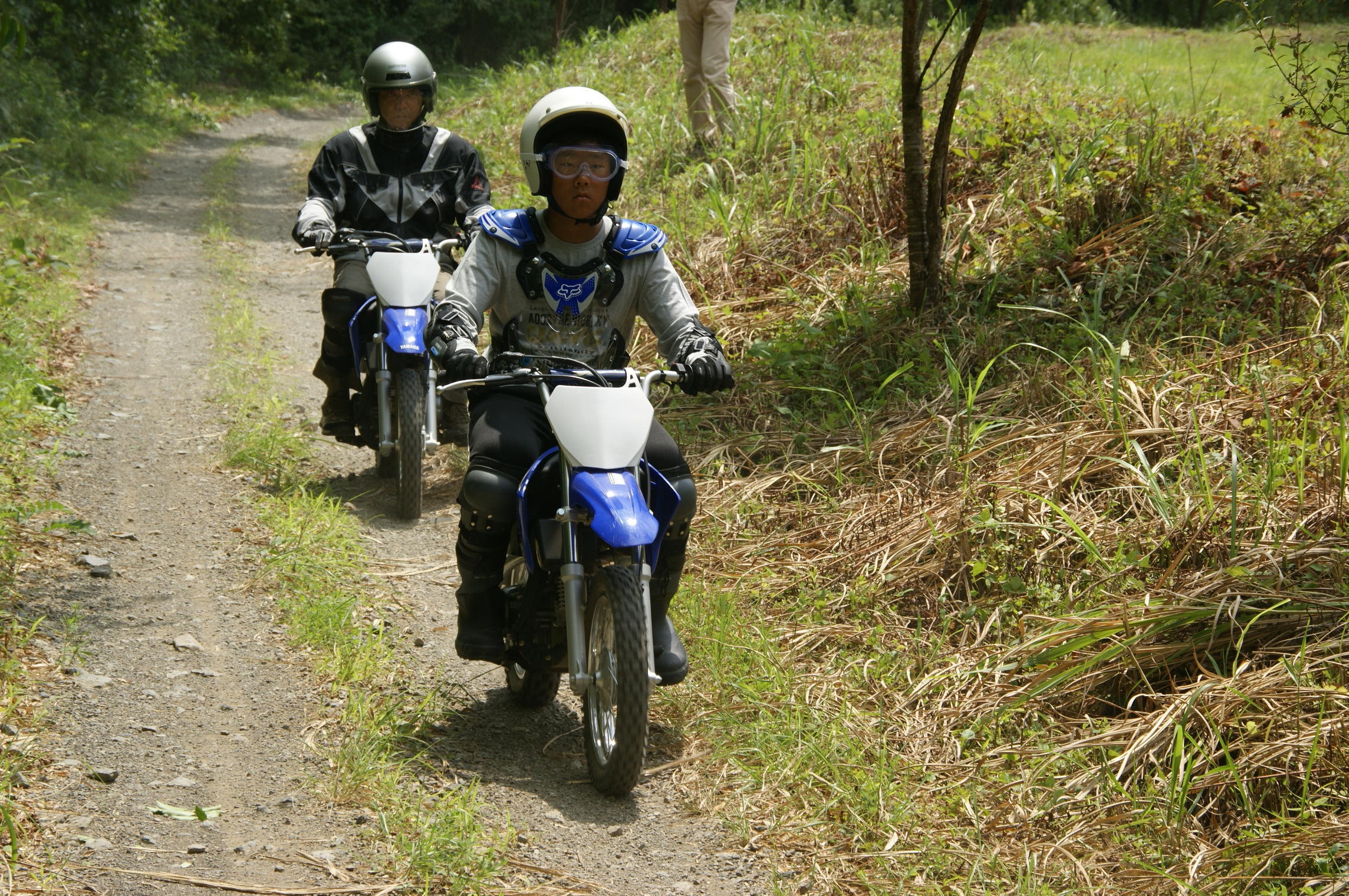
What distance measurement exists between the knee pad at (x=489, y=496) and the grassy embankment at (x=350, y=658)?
697 mm

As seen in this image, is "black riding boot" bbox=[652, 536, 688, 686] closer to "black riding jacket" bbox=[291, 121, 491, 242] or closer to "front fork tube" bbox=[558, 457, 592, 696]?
"front fork tube" bbox=[558, 457, 592, 696]

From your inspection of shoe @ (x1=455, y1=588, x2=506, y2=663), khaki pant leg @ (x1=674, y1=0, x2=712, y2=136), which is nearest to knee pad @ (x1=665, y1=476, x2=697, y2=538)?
shoe @ (x1=455, y1=588, x2=506, y2=663)

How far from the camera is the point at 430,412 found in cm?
→ 602

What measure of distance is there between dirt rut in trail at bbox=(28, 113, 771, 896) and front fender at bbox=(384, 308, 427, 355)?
85 centimetres

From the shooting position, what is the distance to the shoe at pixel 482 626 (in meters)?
3.97

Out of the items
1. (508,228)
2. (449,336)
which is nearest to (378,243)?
(508,228)

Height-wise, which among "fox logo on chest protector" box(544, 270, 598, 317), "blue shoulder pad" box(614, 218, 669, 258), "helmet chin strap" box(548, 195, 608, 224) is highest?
"helmet chin strap" box(548, 195, 608, 224)

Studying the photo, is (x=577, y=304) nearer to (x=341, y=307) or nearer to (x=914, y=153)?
(x=341, y=307)

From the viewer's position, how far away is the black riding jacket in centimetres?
659

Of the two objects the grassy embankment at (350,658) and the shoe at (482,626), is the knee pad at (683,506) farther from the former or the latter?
the grassy embankment at (350,658)

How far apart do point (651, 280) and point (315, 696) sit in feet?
5.94

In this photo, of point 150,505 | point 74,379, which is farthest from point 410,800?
point 74,379

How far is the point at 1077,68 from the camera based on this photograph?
11.6 metres

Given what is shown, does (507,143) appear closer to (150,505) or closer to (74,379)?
(74,379)
